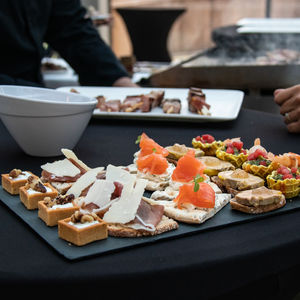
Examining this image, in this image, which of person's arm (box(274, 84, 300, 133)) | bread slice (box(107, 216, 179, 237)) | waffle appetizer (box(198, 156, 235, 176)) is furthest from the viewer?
person's arm (box(274, 84, 300, 133))

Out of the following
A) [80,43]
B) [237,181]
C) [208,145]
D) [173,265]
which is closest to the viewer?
[173,265]

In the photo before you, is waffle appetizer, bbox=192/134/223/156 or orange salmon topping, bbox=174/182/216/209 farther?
waffle appetizer, bbox=192/134/223/156

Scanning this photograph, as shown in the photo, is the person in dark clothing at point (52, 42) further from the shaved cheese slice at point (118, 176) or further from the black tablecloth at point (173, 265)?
the black tablecloth at point (173, 265)

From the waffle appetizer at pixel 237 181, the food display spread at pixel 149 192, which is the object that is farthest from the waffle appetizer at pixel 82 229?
the waffle appetizer at pixel 237 181

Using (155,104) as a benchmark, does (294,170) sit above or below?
above

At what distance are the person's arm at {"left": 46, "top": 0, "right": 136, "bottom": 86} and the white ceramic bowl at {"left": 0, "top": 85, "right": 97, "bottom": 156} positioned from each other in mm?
1591

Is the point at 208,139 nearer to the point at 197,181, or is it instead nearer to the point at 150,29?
the point at 197,181

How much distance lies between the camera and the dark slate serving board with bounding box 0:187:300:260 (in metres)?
0.90

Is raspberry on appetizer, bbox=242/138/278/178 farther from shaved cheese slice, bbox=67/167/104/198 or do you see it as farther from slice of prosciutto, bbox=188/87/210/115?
slice of prosciutto, bbox=188/87/210/115

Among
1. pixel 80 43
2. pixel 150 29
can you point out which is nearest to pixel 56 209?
pixel 80 43

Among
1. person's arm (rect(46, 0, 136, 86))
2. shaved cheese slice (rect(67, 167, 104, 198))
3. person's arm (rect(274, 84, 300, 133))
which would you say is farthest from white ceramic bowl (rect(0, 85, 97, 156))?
person's arm (rect(46, 0, 136, 86))

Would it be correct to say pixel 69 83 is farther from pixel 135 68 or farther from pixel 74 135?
pixel 74 135

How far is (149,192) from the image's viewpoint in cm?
121

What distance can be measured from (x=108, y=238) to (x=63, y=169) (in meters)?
0.30
